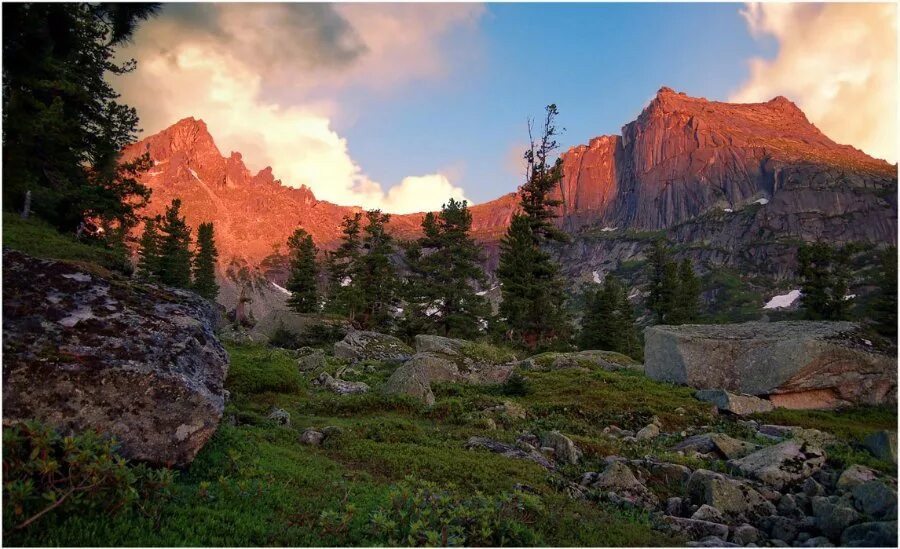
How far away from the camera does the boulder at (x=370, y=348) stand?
28.4m

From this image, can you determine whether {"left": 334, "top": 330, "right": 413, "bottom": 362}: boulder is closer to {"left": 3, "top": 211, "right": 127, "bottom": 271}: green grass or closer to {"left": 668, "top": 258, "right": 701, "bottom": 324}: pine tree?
{"left": 3, "top": 211, "right": 127, "bottom": 271}: green grass

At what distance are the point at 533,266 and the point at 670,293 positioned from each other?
→ 26755 millimetres

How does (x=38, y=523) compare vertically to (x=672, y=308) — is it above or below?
below

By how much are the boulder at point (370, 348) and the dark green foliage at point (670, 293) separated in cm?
3549

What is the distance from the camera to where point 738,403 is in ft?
52.5

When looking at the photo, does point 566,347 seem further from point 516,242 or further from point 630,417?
point 630,417

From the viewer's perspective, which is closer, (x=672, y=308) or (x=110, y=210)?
(x=110, y=210)

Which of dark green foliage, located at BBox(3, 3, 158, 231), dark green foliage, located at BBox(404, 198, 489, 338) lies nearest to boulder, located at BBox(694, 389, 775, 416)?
dark green foliage, located at BBox(3, 3, 158, 231)

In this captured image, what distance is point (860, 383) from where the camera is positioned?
54.2 ft

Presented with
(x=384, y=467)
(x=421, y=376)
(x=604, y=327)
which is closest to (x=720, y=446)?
(x=384, y=467)

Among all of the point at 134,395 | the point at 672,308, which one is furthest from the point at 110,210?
the point at 672,308

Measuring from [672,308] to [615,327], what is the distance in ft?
26.5

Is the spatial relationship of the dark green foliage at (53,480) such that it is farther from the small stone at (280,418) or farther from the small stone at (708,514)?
the small stone at (708,514)

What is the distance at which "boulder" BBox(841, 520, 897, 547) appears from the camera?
6.40 m
